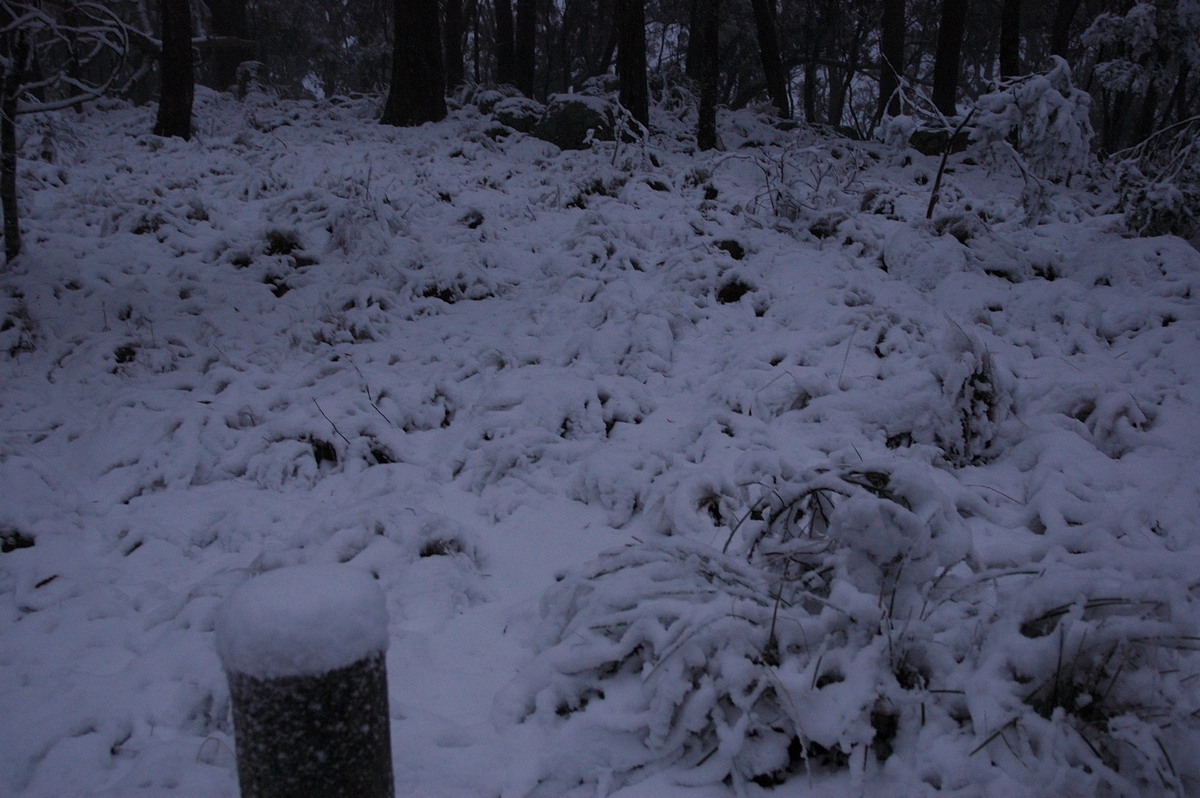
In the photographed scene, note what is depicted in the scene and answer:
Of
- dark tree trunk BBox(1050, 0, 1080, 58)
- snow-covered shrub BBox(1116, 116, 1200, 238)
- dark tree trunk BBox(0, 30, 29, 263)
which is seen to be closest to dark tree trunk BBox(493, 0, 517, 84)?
dark tree trunk BBox(0, 30, 29, 263)

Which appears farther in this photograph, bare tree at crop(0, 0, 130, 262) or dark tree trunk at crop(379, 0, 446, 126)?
dark tree trunk at crop(379, 0, 446, 126)

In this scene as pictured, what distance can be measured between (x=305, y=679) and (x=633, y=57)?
1075cm

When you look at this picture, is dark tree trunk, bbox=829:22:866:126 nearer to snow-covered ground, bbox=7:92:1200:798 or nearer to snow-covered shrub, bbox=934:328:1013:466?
snow-covered ground, bbox=7:92:1200:798

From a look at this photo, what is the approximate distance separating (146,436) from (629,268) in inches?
161

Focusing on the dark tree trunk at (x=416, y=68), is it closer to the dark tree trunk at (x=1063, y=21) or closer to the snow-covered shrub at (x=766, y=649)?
the snow-covered shrub at (x=766, y=649)

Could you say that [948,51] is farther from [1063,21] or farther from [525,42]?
[525,42]

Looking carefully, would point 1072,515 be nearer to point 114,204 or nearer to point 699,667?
point 699,667

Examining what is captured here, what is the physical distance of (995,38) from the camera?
21.5 m

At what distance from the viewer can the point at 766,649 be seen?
226 cm

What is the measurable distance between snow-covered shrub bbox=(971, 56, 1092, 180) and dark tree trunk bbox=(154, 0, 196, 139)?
9.67 meters

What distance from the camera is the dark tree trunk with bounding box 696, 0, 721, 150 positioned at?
9227mm

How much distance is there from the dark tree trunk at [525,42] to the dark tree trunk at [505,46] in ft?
0.46

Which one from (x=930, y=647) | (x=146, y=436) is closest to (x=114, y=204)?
(x=146, y=436)

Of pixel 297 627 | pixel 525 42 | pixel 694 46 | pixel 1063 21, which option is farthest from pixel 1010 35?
pixel 297 627
